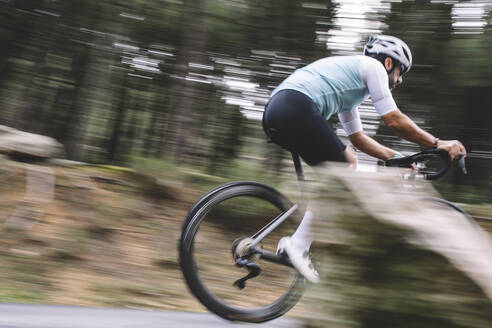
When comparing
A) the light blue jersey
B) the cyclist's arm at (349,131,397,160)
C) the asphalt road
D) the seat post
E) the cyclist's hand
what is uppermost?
the light blue jersey

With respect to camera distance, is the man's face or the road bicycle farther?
the man's face

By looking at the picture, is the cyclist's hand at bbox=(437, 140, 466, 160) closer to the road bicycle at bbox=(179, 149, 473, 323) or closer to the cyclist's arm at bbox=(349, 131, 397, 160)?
the road bicycle at bbox=(179, 149, 473, 323)

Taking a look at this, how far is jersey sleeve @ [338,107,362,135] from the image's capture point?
3488 millimetres

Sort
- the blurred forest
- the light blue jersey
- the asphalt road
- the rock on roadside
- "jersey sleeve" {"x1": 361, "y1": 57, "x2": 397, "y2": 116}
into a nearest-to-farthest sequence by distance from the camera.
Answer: the asphalt road → "jersey sleeve" {"x1": 361, "y1": 57, "x2": 397, "y2": 116} → the light blue jersey → the rock on roadside → the blurred forest

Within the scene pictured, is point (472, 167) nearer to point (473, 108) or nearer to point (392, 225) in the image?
point (473, 108)

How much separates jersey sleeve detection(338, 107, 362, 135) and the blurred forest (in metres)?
4.43

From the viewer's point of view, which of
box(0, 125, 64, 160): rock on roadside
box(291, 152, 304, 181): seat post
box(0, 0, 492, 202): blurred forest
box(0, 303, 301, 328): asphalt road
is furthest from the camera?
box(0, 0, 492, 202): blurred forest

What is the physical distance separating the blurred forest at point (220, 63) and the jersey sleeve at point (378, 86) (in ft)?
15.7

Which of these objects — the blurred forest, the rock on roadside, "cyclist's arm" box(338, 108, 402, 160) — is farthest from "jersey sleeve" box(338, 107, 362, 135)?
A: the rock on roadside

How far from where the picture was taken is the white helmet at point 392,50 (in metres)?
3.28

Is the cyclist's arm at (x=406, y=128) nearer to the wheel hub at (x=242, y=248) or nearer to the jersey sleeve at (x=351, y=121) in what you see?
the jersey sleeve at (x=351, y=121)

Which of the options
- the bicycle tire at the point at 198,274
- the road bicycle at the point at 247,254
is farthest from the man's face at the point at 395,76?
the bicycle tire at the point at 198,274

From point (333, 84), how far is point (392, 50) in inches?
17.0

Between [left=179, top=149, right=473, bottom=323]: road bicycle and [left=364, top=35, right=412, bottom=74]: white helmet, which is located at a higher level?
[left=364, top=35, right=412, bottom=74]: white helmet
